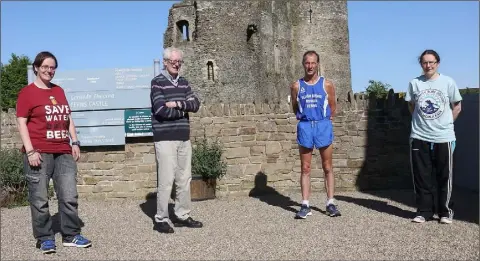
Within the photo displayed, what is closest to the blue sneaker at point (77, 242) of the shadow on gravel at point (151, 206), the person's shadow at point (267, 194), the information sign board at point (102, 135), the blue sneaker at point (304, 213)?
the shadow on gravel at point (151, 206)

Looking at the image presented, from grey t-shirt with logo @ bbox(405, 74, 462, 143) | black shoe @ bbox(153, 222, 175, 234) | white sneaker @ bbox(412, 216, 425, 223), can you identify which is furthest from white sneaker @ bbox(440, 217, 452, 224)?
A: black shoe @ bbox(153, 222, 175, 234)

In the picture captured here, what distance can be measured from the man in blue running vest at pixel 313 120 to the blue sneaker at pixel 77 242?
97.5 inches

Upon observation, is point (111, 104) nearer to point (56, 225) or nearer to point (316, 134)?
point (56, 225)

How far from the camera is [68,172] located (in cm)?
487

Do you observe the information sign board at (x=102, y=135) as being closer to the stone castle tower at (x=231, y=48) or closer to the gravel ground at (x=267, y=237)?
the gravel ground at (x=267, y=237)

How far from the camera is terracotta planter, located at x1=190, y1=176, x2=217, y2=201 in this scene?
7.93m

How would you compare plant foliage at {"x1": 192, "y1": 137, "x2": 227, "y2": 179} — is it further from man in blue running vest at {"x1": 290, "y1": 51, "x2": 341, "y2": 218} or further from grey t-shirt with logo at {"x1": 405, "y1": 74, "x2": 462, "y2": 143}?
grey t-shirt with logo at {"x1": 405, "y1": 74, "x2": 462, "y2": 143}

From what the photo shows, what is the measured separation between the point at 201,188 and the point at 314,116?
107 inches

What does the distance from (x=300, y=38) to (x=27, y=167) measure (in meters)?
27.0

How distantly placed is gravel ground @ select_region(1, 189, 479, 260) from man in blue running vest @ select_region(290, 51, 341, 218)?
427 mm

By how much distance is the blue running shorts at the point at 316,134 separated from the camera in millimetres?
6051

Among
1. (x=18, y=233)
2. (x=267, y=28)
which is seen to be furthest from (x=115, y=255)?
(x=267, y=28)

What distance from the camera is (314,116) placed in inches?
239

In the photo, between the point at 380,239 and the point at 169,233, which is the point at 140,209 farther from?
the point at 380,239
